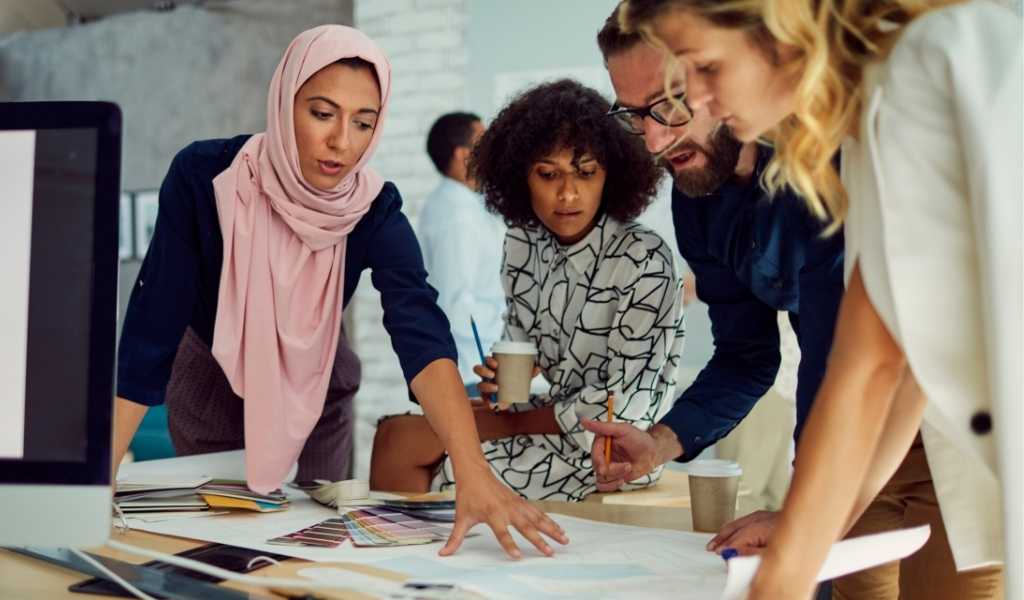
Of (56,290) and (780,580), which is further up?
(56,290)

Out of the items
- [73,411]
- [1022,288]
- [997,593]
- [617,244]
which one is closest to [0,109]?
[73,411]

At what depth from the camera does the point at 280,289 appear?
1823 mm

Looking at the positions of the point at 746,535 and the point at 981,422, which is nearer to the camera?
the point at 981,422

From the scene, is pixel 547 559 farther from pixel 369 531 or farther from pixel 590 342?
pixel 590 342

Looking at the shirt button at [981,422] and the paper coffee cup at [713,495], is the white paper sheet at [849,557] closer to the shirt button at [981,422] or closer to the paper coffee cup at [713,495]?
the shirt button at [981,422]

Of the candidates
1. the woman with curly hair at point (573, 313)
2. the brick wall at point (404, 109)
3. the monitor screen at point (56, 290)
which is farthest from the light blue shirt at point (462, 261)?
the monitor screen at point (56, 290)

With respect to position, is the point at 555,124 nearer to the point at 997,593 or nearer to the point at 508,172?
the point at 508,172

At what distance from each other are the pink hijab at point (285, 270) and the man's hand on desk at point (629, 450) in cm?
52

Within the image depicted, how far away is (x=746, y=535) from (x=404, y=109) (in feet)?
12.6

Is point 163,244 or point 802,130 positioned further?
point 163,244

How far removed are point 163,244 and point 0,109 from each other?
0.71 meters

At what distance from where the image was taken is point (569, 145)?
234 centimetres

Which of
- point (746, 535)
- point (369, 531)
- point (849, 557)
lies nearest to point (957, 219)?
point (849, 557)

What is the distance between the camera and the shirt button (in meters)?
0.90
